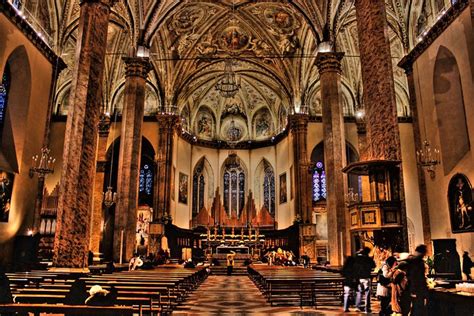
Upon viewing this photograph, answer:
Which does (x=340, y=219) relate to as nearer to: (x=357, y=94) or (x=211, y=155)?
(x=357, y=94)

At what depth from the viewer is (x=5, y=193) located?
15000 mm

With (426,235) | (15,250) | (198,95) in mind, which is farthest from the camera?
(198,95)

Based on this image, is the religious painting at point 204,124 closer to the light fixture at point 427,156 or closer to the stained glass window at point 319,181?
the stained glass window at point 319,181

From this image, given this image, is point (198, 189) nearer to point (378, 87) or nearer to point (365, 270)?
point (378, 87)

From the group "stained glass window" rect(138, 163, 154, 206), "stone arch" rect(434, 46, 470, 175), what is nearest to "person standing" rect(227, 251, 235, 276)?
"stained glass window" rect(138, 163, 154, 206)

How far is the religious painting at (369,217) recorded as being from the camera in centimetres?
805

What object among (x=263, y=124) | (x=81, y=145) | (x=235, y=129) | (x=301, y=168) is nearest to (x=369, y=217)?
(x=81, y=145)

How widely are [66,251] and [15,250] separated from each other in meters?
7.89

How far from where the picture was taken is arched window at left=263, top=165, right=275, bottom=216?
109ft

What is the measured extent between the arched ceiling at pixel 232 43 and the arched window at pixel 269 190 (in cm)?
404

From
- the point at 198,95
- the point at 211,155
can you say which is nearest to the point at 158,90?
the point at 198,95

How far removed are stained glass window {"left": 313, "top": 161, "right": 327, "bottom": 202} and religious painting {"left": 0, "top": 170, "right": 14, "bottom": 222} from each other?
64.2ft

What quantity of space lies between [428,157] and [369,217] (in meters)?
8.68

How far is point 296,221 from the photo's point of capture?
2566 centimetres
